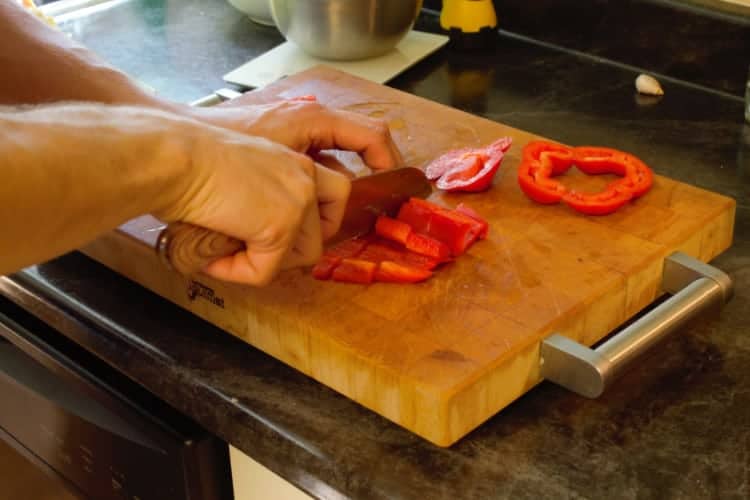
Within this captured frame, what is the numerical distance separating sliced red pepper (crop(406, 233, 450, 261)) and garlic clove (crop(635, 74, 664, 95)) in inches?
26.5

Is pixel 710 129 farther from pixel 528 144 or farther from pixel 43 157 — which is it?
pixel 43 157

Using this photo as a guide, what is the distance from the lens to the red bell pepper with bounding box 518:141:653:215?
1243 mm

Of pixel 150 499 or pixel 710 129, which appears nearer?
pixel 150 499

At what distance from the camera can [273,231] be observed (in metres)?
1.00

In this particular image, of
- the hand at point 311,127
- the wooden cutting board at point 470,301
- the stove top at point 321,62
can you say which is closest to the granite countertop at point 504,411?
the wooden cutting board at point 470,301

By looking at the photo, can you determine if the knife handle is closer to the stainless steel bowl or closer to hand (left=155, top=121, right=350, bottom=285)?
hand (left=155, top=121, right=350, bottom=285)

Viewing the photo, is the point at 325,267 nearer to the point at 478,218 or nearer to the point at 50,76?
the point at 478,218

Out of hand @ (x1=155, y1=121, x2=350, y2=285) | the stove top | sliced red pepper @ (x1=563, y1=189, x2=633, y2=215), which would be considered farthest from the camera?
the stove top

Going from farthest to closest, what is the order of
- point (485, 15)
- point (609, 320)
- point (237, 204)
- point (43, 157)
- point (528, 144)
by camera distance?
point (485, 15)
point (528, 144)
point (609, 320)
point (237, 204)
point (43, 157)

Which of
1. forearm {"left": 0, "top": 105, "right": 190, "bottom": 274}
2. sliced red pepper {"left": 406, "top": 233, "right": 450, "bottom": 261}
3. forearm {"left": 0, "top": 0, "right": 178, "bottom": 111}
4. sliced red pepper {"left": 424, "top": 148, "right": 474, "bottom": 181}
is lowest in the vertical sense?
sliced red pepper {"left": 406, "top": 233, "right": 450, "bottom": 261}

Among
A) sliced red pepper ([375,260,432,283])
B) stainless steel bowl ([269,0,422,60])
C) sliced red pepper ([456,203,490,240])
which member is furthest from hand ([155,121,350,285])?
stainless steel bowl ([269,0,422,60])

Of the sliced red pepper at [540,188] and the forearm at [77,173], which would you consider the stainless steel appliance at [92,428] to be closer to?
the forearm at [77,173]

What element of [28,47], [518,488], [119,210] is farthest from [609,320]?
[28,47]

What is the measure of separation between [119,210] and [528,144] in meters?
0.61
